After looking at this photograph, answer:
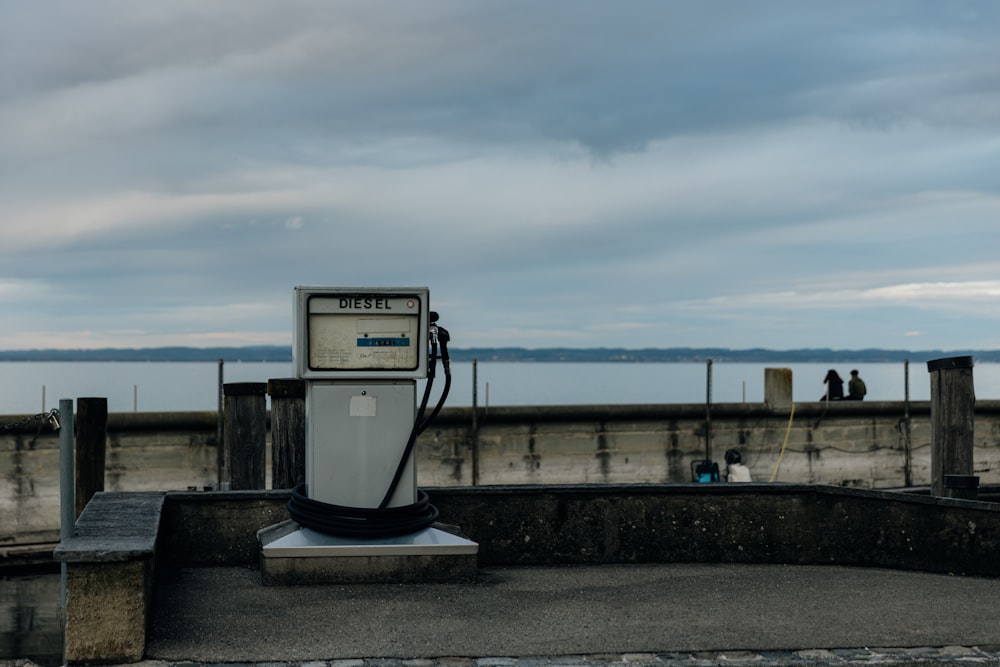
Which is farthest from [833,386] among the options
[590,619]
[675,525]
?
[590,619]

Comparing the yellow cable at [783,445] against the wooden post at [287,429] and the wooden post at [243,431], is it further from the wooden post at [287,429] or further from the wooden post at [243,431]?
the wooden post at [287,429]

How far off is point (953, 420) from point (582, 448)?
45.0 feet

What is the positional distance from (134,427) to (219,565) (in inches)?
495

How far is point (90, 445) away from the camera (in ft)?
40.5

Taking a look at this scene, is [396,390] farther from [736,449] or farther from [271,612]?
[736,449]

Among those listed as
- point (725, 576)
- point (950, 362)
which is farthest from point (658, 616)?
point (950, 362)

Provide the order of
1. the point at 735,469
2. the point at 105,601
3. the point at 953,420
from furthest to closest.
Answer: the point at 735,469 < the point at 953,420 < the point at 105,601

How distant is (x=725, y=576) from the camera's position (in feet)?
26.2

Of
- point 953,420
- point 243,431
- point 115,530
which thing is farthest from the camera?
point 243,431

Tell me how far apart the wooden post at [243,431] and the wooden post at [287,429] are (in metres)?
1.85

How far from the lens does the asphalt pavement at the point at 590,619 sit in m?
5.80

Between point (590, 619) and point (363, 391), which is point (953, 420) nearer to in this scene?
point (590, 619)

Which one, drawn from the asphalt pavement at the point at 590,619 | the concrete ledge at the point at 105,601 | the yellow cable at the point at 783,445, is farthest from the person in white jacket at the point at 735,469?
the concrete ledge at the point at 105,601

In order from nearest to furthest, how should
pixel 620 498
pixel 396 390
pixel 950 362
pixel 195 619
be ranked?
1. pixel 195 619
2. pixel 396 390
3. pixel 620 498
4. pixel 950 362
